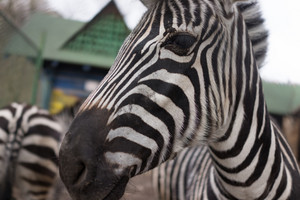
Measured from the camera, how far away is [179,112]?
1.94m

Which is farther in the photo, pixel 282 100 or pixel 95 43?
pixel 282 100

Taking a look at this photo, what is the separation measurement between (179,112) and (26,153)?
3561mm

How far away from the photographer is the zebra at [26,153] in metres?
4.89

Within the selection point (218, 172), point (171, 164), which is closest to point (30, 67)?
point (171, 164)

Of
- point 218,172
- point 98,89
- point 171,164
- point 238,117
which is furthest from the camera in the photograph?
point 171,164

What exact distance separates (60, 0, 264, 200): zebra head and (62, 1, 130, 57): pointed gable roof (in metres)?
10.7

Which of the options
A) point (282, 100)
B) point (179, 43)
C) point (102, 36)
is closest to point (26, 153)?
point (179, 43)

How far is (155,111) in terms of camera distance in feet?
6.16

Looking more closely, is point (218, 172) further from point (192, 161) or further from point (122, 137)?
point (192, 161)

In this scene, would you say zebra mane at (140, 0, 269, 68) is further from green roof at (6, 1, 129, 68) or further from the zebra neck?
green roof at (6, 1, 129, 68)

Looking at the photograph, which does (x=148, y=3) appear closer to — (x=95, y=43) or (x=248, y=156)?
(x=248, y=156)

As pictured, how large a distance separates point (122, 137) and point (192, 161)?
99.6 inches

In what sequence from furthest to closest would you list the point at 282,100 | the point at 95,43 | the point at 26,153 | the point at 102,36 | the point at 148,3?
the point at 282,100, the point at 95,43, the point at 102,36, the point at 26,153, the point at 148,3

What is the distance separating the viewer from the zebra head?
1.75m
